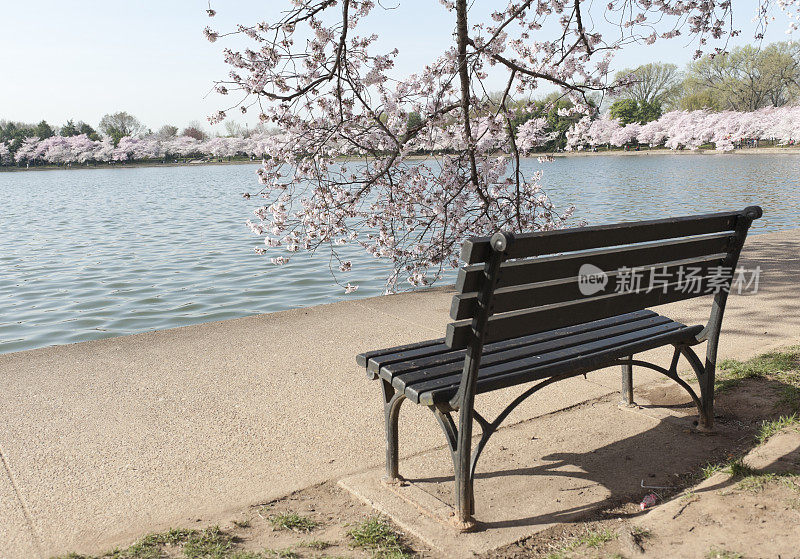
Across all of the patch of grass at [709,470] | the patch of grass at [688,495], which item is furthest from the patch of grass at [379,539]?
the patch of grass at [709,470]

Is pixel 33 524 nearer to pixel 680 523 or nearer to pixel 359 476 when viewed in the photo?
pixel 359 476

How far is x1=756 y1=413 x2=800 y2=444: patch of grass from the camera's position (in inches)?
124

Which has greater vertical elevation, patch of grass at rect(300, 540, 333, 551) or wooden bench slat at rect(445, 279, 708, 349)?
wooden bench slat at rect(445, 279, 708, 349)

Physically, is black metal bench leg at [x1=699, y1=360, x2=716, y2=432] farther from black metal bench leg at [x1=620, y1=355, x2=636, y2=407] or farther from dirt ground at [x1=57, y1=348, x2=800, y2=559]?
black metal bench leg at [x1=620, y1=355, x2=636, y2=407]

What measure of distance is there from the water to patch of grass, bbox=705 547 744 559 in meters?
7.28

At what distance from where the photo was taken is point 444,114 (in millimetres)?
6547

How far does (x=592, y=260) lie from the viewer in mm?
2701

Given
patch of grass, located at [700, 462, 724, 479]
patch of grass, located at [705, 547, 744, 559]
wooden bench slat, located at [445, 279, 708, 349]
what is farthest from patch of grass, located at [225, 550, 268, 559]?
patch of grass, located at [700, 462, 724, 479]

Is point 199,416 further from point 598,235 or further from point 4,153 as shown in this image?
point 4,153

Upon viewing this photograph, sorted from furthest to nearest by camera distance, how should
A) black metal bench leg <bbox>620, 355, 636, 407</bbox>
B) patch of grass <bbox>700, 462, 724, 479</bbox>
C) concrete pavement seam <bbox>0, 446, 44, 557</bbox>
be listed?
1. black metal bench leg <bbox>620, 355, 636, 407</bbox>
2. patch of grass <bbox>700, 462, 724, 479</bbox>
3. concrete pavement seam <bbox>0, 446, 44, 557</bbox>

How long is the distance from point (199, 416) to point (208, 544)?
4.54ft

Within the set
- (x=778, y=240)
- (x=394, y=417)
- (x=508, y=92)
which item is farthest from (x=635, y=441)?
(x=778, y=240)

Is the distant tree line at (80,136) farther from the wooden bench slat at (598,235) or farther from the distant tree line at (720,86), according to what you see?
the wooden bench slat at (598,235)

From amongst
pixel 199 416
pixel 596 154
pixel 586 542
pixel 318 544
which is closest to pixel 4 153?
pixel 596 154
